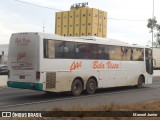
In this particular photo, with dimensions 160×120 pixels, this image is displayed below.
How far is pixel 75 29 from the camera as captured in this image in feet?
230

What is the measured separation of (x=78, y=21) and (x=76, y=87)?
160 ft

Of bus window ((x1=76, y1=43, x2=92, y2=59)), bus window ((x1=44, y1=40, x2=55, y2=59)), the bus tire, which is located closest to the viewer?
bus window ((x1=44, y1=40, x2=55, y2=59))

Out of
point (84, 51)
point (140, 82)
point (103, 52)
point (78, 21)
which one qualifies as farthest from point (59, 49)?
point (78, 21)

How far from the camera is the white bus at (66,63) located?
18.4 meters

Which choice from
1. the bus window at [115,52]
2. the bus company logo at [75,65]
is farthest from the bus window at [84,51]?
the bus window at [115,52]

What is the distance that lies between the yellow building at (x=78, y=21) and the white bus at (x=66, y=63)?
4393 cm

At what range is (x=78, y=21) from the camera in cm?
6869

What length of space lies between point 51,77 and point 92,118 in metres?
8.76

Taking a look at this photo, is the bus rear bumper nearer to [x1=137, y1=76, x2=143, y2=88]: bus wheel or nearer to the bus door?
[x1=137, y1=76, x2=143, y2=88]: bus wheel

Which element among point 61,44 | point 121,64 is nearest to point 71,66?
point 61,44

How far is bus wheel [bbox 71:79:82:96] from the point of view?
20255mm

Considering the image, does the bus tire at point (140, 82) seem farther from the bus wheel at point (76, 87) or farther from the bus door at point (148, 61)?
the bus wheel at point (76, 87)

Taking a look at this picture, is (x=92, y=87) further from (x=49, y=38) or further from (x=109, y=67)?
(x=49, y=38)

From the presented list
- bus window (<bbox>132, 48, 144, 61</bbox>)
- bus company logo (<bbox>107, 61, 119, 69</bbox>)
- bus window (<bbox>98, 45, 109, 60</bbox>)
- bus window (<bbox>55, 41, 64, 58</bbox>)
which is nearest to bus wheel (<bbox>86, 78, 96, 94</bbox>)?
bus window (<bbox>98, 45, 109, 60</bbox>)
